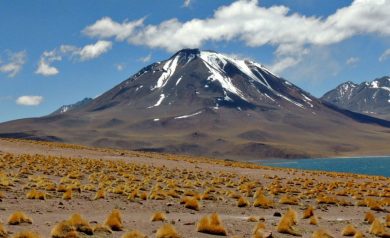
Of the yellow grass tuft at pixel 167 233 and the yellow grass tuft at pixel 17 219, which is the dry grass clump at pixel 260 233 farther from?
the yellow grass tuft at pixel 17 219

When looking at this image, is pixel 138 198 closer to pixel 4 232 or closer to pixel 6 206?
pixel 6 206

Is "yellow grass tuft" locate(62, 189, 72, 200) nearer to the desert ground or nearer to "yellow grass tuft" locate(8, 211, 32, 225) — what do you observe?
the desert ground

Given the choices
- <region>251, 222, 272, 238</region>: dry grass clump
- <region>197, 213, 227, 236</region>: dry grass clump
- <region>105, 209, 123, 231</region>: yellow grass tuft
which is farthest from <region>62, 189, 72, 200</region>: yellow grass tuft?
<region>251, 222, 272, 238</region>: dry grass clump

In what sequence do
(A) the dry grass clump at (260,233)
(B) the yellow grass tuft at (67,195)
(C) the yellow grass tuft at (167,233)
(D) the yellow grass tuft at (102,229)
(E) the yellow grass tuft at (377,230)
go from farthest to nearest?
(B) the yellow grass tuft at (67,195)
(E) the yellow grass tuft at (377,230)
(A) the dry grass clump at (260,233)
(D) the yellow grass tuft at (102,229)
(C) the yellow grass tuft at (167,233)

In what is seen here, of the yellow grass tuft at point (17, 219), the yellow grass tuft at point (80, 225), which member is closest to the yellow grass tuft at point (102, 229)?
the yellow grass tuft at point (80, 225)

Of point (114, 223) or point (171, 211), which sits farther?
point (171, 211)

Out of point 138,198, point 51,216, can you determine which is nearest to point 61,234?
point 51,216

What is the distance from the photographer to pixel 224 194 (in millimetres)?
27656

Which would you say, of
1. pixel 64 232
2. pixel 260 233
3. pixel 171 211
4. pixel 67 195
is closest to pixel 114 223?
pixel 64 232

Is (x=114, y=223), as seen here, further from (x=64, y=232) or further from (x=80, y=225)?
(x=64, y=232)

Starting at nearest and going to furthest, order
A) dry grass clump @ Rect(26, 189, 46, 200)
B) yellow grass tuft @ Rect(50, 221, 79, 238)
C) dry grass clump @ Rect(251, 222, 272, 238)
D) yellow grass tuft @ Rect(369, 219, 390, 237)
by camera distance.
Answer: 1. yellow grass tuft @ Rect(50, 221, 79, 238)
2. dry grass clump @ Rect(251, 222, 272, 238)
3. yellow grass tuft @ Rect(369, 219, 390, 237)
4. dry grass clump @ Rect(26, 189, 46, 200)

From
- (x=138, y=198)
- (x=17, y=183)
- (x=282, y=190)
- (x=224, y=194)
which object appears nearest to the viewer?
(x=138, y=198)

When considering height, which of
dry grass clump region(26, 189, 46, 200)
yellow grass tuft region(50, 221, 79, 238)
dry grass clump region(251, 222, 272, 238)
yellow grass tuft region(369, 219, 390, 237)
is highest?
dry grass clump region(26, 189, 46, 200)

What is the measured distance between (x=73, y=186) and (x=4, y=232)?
1179cm
